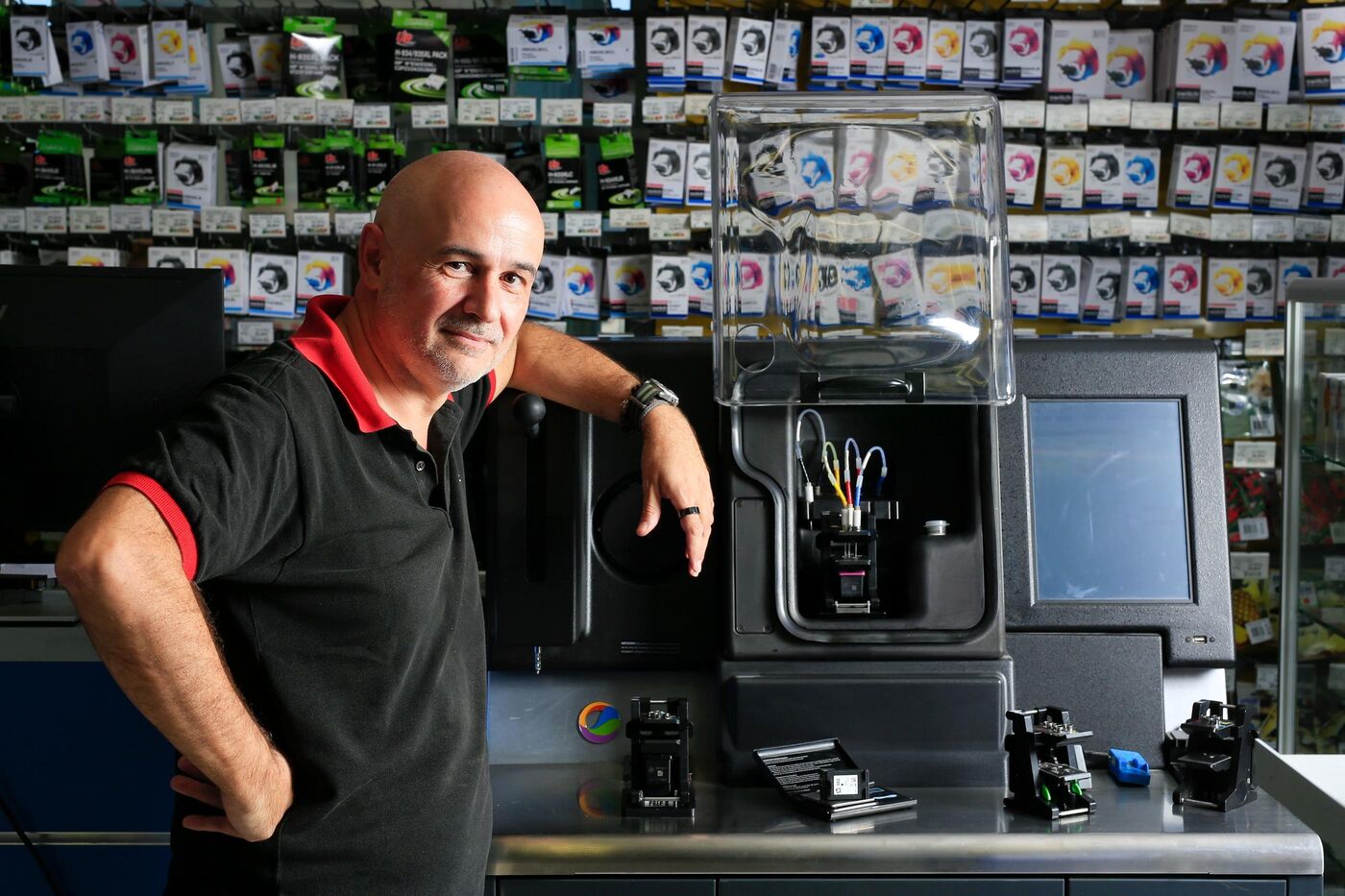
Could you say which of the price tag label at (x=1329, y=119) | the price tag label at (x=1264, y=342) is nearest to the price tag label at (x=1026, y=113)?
the price tag label at (x=1329, y=119)

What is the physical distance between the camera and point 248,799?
128cm

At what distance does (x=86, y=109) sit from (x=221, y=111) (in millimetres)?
467

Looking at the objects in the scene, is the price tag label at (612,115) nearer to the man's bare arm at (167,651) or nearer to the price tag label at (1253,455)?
the price tag label at (1253,455)

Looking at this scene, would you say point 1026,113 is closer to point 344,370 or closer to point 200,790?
point 344,370

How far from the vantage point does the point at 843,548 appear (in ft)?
6.06

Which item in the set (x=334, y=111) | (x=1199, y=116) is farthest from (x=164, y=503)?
(x=1199, y=116)

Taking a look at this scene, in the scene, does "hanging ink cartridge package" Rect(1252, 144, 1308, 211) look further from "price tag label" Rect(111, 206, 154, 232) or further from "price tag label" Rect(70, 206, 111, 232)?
"price tag label" Rect(70, 206, 111, 232)

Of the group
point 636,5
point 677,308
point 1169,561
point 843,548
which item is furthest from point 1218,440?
point 636,5

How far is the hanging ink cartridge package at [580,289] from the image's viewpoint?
13.6 ft

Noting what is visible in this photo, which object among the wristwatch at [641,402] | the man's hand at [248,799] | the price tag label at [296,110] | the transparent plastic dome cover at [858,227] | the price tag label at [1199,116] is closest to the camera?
the man's hand at [248,799]

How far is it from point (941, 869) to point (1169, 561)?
0.67 meters

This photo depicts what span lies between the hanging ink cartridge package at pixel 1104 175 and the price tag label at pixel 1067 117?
12cm

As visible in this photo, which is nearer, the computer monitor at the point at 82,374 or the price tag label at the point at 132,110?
the computer monitor at the point at 82,374

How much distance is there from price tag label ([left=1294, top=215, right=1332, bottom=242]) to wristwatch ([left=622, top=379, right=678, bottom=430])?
315cm
